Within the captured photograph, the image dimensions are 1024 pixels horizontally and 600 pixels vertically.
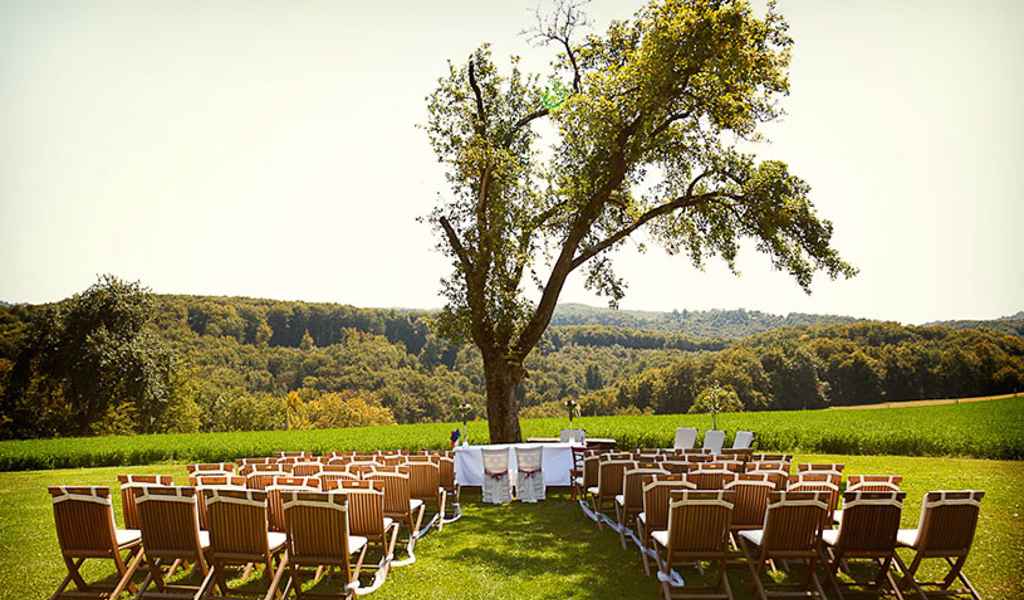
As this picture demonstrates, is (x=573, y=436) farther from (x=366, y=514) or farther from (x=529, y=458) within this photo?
(x=366, y=514)

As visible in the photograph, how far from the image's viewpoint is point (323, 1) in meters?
12.9

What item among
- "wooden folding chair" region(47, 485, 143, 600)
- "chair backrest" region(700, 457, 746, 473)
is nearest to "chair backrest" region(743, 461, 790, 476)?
"chair backrest" region(700, 457, 746, 473)

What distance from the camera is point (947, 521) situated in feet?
18.1

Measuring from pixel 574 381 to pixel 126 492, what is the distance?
57.6m

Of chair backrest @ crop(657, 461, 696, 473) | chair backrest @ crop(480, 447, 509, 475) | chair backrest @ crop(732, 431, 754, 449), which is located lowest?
chair backrest @ crop(732, 431, 754, 449)

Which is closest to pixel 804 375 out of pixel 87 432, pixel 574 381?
pixel 574 381

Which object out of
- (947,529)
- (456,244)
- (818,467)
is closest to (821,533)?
(947,529)

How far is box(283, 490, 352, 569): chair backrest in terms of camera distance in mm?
5523

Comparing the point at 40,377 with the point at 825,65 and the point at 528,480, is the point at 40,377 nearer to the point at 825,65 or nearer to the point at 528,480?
the point at 528,480

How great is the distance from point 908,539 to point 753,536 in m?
1.24

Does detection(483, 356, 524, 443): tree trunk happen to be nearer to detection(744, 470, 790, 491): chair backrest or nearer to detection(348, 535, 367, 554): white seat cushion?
detection(744, 470, 790, 491): chair backrest

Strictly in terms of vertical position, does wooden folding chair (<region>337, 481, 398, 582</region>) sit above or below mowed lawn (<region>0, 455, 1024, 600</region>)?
above

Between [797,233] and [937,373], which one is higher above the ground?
[797,233]

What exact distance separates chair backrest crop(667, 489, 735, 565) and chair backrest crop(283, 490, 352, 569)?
257 cm
